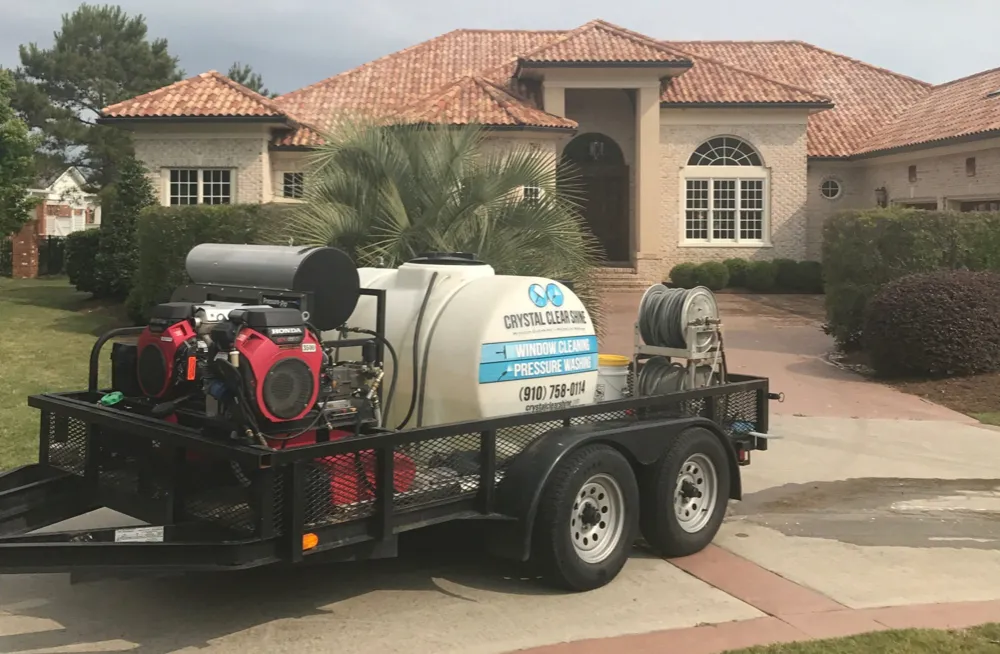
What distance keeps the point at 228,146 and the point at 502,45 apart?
1262cm

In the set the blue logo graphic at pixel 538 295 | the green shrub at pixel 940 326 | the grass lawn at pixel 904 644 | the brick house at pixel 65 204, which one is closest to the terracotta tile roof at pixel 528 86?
the green shrub at pixel 940 326

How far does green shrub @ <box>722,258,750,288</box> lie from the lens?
1080 inches

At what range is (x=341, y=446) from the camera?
459 centimetres

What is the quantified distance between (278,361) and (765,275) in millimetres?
23898

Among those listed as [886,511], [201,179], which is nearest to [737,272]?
[201,179]

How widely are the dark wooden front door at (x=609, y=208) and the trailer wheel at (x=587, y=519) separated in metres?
24.7

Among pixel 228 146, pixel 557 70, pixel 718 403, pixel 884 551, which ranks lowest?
pixel 884 551

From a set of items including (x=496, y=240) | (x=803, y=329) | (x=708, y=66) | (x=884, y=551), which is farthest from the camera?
(x=708, y=66)

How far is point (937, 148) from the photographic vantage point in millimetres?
26188

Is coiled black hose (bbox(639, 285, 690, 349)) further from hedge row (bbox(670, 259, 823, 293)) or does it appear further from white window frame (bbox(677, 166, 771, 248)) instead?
white window frame (bbox(677, 166, 771, 248))

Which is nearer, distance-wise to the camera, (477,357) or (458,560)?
(477,357)

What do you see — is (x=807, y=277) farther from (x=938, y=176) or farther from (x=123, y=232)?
(x=123, y=232)

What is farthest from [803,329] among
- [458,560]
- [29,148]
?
[29,148]

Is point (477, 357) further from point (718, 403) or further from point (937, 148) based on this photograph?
point (937, 148)
